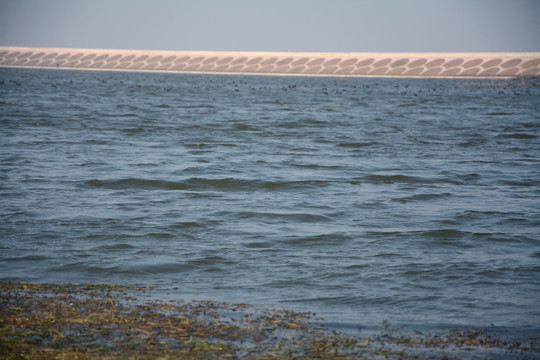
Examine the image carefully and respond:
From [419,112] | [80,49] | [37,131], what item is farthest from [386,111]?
[80,49]

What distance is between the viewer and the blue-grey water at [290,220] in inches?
256

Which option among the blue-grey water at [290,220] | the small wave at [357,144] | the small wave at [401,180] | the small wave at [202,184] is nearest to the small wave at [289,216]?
the blue-grey water at [290,220]

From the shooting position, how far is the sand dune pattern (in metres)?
123

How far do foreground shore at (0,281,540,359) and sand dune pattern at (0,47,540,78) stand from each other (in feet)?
391

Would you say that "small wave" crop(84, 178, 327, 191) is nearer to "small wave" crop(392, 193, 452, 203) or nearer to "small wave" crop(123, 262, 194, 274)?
"small wave" crop(392, 193, 452, 203)

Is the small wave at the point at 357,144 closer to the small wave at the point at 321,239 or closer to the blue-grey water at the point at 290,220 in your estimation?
the blue-grey water at the point at 290,220

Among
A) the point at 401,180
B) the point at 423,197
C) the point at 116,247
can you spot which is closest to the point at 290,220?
the point at 116,247

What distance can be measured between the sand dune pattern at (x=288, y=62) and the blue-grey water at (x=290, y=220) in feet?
355

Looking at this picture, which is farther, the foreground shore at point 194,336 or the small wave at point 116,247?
the small wave at point 116,247

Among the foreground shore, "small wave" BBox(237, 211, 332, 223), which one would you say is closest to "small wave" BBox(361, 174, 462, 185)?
"small wave" BBox(237, 211, 332, 223)

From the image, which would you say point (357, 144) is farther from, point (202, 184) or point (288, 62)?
point (288, 62)

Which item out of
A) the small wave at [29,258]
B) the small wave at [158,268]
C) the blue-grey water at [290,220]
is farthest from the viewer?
the small wave at [29,258]

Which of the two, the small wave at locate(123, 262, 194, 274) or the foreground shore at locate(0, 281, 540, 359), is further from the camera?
the small wave at locate(123, 262, 194, 274)

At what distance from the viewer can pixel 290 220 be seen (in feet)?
31.9
